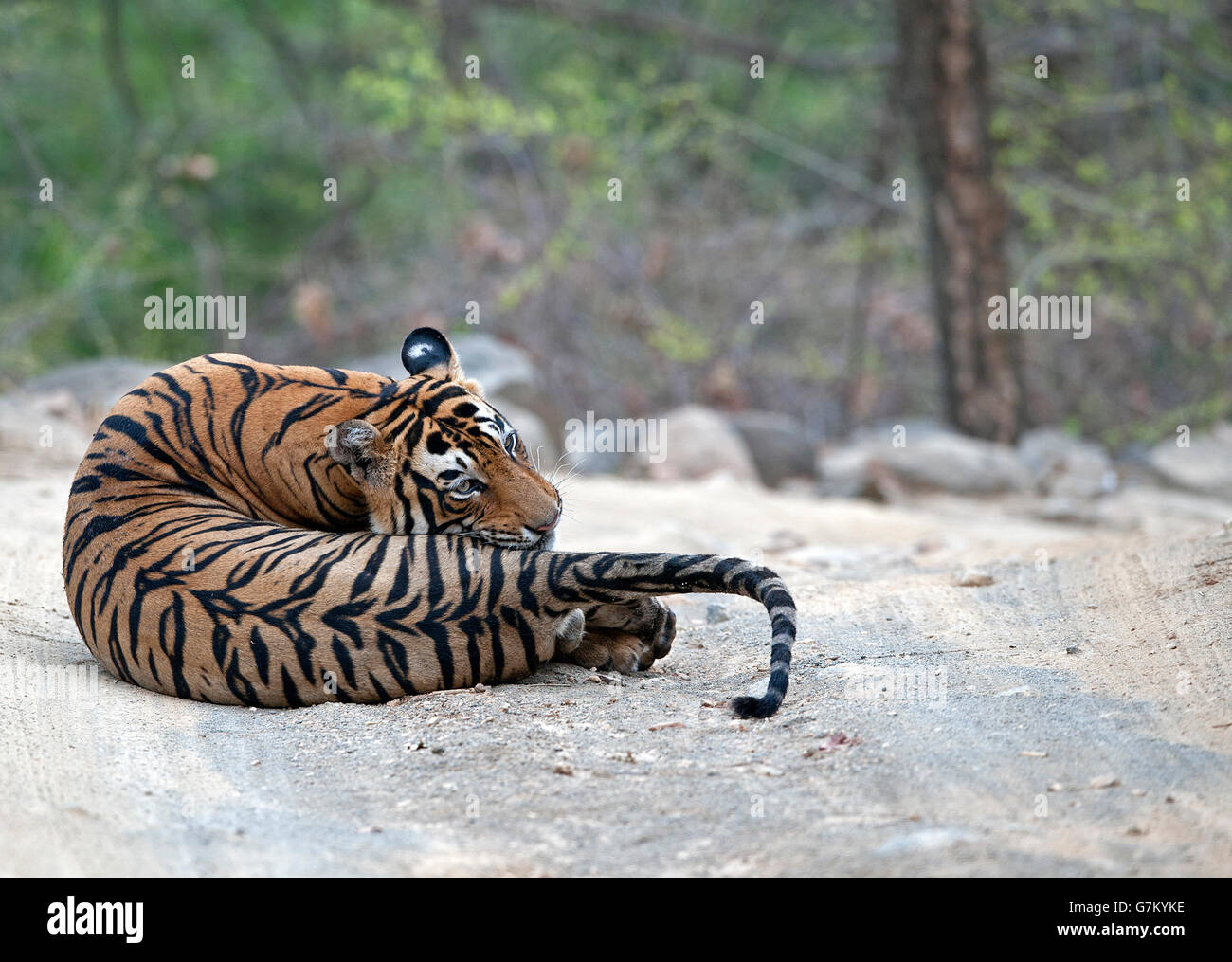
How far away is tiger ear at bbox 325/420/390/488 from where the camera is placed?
4031mm

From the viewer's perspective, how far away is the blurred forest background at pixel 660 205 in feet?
40.4

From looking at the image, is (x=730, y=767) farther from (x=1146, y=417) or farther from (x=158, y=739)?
(x=1146, y=417)

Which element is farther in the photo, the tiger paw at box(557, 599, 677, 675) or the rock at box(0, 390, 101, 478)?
the rock at box(0, 390, 101, 478)

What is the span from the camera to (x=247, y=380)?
172 inches

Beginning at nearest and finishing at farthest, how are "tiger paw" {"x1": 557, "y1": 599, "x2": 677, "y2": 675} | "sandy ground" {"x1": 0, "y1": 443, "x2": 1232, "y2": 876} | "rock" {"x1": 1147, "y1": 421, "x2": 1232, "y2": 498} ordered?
"sandy ground" {"x1": 0, "y1": 443, "x2": 1232, "y2": 876}, "tiger paw" {"x1": 557, "y1": 599, "x2": 677, "y2": 675}, "rock" {"x1": 1147, "y1": 421, "x2": 1232, "y2": 498}

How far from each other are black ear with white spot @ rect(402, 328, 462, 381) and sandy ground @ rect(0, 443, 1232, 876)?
1.11m

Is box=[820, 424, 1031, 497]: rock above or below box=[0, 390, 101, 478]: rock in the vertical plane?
below

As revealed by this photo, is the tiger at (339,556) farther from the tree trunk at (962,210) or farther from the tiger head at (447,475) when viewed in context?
the tree trunk at (962,210)

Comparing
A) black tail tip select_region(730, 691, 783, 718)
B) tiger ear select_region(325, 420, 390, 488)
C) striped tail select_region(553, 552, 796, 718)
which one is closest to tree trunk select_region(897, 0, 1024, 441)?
striped tail select_region(553, 552, 796, 718)

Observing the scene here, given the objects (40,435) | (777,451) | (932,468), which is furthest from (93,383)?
(932,468)

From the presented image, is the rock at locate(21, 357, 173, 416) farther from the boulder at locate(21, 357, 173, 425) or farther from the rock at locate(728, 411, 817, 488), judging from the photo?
the rock at locate(728, 411, 817, 488)

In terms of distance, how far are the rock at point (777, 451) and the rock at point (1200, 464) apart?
9.64 ft
